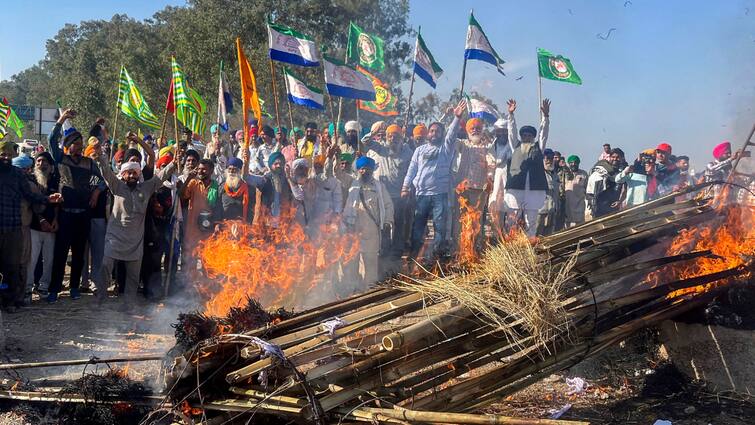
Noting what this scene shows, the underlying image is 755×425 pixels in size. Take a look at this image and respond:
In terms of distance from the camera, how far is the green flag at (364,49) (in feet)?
41.0

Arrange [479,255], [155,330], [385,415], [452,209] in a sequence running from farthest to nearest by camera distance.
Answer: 1. [452,209]
2. [155,330]
3. [479,255]
4. [385,415]

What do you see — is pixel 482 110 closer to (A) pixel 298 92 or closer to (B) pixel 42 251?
(A) pixel 298 92

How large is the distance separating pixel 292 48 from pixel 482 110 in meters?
4.76

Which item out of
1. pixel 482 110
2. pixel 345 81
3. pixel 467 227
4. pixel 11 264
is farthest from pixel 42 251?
pixel 482 110

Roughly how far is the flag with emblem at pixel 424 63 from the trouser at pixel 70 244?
7.22 metres

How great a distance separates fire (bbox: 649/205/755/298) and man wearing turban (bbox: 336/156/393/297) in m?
4.38

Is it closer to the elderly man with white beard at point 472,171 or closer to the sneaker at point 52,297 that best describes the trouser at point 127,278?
the sneaker at point 52,297

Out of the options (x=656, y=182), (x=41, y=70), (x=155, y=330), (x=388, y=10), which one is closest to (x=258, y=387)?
(x=155, y=330)

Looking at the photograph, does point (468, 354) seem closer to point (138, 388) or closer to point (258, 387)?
point (258, 387)

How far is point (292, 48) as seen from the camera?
35.9 ft

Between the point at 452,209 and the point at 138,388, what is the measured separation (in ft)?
22.3

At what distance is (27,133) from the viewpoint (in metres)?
57.1

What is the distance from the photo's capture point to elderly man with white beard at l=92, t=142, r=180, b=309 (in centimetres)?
830

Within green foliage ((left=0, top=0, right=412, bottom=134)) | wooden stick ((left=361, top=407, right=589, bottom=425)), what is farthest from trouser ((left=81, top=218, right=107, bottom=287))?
green foliage ((left=0, top=0, right=412, bottom=134))
